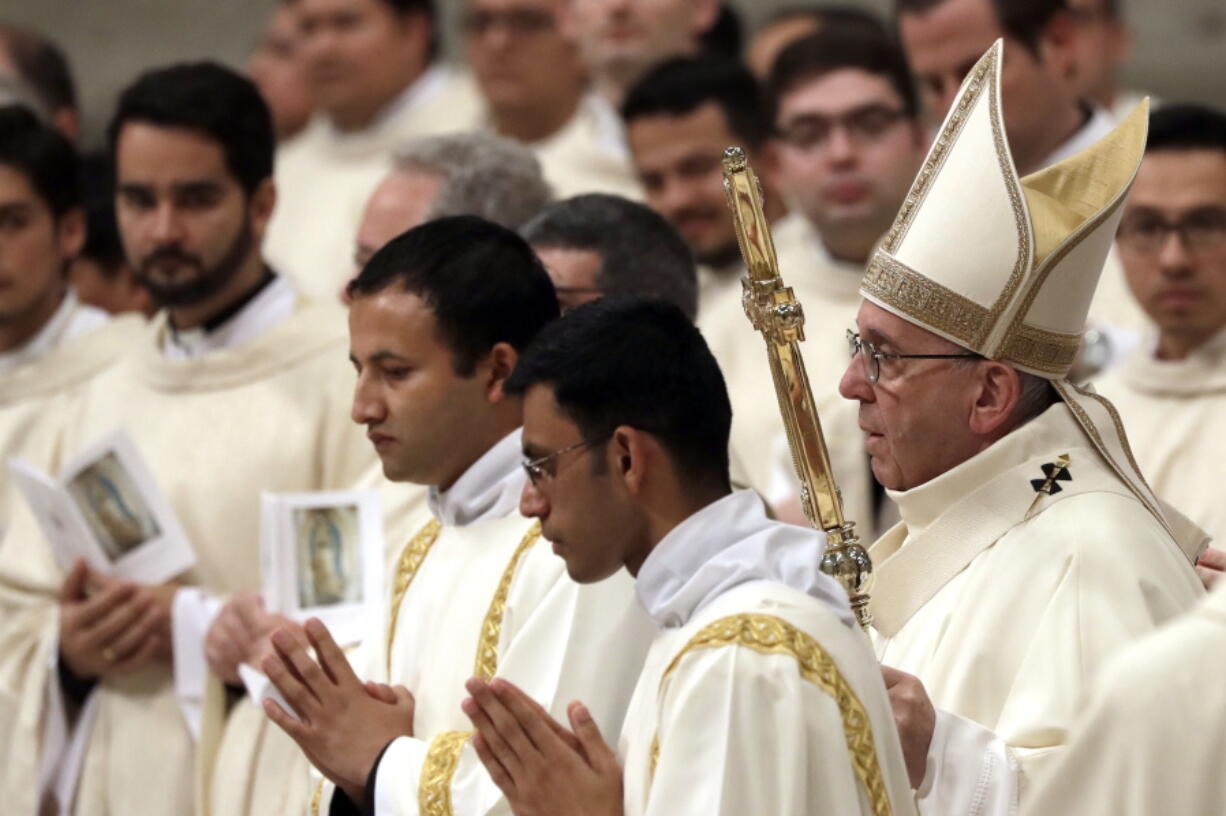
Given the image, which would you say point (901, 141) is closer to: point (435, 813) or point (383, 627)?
point (383, 627)

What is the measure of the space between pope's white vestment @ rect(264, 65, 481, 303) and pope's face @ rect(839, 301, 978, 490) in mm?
5068

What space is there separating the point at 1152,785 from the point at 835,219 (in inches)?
192

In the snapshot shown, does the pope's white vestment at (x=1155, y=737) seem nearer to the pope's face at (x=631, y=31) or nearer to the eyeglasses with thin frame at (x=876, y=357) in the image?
the eyeglasses with thin frame at (x=876, y=357)

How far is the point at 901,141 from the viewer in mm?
7082

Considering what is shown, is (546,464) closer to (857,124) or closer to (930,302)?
(930,302)

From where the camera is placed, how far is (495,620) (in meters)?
4.29

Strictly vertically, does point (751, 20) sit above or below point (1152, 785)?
above

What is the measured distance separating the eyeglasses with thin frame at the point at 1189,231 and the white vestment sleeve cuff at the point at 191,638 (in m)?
2.50

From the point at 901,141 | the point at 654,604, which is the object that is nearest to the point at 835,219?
the point at 901,141

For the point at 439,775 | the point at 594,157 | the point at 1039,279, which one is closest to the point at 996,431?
the point at 1039,279

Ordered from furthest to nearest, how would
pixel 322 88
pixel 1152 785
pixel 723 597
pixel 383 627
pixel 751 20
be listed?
pixel 751 20 < pixel 322 88 < pixel 383 627 < pixel 723 597 < pixel 1152 785

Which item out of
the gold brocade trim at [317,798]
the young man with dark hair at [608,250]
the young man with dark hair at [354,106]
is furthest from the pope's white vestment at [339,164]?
the gold brocade trim at [317,798]

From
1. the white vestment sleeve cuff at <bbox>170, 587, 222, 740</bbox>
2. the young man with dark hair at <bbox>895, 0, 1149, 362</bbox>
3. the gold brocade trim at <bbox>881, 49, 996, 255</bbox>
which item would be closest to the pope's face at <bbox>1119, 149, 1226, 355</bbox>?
the young man with dark hair at <bbox>895, 0, 1149, 362</bbox>

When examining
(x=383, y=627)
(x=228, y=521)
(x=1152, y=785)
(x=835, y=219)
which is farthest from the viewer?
(x=835, y=219)
